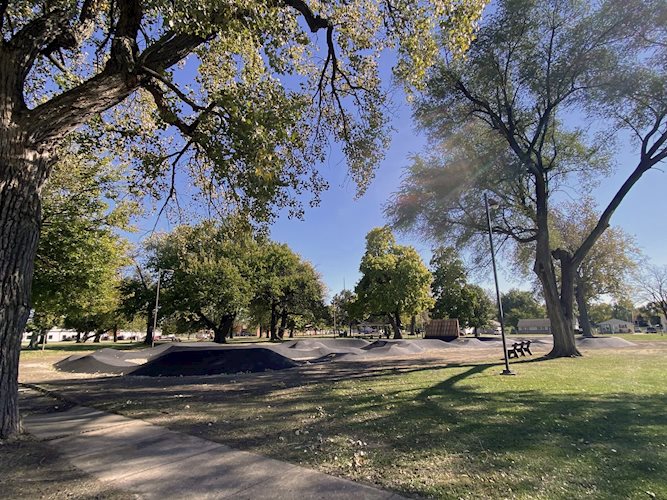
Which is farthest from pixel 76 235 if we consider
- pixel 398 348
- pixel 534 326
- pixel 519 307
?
pixel 519 307

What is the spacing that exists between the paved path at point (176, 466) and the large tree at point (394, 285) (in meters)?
37.4

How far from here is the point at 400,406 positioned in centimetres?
751

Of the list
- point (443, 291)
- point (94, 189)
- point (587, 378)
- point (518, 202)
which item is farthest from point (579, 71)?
point (443, 291)

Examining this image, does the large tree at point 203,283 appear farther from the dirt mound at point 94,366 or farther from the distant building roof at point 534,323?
the distant building roof at point 534,323

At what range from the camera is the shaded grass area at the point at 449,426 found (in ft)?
13.0

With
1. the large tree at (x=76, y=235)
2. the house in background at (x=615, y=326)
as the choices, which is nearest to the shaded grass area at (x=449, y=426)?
the large tree at (x=76, y=235)

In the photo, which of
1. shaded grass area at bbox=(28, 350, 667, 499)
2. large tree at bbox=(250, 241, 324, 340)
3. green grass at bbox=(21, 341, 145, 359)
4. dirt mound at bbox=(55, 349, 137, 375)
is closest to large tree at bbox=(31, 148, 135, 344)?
dirt mound at bbox=(55, 349, 137, 375)

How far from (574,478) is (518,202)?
17511mm

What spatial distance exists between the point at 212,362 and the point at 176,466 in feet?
40.9

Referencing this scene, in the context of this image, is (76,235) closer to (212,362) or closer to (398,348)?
(212,362)

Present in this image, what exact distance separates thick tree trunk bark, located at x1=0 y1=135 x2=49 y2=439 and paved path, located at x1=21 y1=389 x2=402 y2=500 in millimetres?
991

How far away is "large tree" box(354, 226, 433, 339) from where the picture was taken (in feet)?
140

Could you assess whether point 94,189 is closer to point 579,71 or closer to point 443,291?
point 579,71

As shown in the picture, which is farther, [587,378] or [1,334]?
[587,378]
